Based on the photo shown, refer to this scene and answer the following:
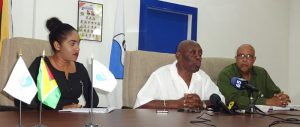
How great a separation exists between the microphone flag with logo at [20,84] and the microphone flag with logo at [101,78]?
0.79 feet

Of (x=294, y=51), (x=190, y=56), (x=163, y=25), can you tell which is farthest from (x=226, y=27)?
(x=190, y=56)

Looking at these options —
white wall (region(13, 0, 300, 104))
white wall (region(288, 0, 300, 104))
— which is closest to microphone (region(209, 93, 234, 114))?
white wall (region(13, 0, 300, 104))

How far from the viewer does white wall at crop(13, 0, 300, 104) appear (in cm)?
336

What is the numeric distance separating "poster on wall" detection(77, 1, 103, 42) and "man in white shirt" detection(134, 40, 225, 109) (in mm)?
1150

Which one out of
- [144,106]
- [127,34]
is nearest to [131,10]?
[127,34]

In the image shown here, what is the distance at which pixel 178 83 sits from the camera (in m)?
2.79

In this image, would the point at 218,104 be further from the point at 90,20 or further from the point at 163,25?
the point at 163,25

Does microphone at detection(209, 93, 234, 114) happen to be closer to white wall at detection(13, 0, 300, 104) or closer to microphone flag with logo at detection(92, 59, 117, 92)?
microphone flag with logo at detection(92, 59, 117, 92)

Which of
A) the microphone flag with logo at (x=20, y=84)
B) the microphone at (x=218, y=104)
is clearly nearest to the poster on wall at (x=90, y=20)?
the microphone at (x=218, y=104)

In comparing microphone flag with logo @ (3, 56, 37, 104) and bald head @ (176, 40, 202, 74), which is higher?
bald head @ (176, 40, 202, 74)

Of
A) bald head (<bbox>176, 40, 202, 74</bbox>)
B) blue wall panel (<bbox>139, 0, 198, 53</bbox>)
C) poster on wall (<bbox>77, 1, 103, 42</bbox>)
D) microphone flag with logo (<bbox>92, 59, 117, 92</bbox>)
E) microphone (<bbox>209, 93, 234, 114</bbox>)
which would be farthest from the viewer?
blue wall panel (<bbox>139, 0, 198, 53</bbox>)

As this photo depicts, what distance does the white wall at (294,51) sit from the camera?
5645mm

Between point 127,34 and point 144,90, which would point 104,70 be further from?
point 127,34

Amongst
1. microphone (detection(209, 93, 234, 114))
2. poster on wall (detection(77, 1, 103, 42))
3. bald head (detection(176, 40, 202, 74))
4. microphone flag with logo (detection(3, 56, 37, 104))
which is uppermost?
poster on wall (detection(77, 1, 103, 42))
